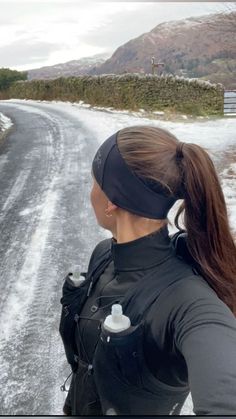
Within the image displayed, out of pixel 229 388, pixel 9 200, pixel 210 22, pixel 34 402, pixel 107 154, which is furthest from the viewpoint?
pixel 9 200

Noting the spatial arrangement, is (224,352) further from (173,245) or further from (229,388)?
(173,245)

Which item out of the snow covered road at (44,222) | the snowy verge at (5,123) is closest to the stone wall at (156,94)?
the snow covered road at (44,222)

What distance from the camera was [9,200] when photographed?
3959 millimetres

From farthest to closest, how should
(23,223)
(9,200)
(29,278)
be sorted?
(9,200)
(23,223)
(29,278)

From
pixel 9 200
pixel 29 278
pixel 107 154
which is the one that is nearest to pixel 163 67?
pixel 107 154

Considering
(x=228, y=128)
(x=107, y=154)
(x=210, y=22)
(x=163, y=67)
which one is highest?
(x=210, y=22)

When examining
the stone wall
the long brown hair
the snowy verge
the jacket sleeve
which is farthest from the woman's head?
the snowy verge

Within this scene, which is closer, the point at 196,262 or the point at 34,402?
the point at 196,262

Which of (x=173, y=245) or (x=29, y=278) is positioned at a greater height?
(x=173, y=245)

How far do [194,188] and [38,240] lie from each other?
98.3 inches

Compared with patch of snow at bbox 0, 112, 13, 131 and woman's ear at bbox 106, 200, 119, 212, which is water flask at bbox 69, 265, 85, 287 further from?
patch of snow at bbox 0, 112, 13, 131

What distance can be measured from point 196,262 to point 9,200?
3326mm

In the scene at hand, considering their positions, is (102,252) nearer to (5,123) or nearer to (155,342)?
(155,342)

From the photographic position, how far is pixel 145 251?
2.68 feet
